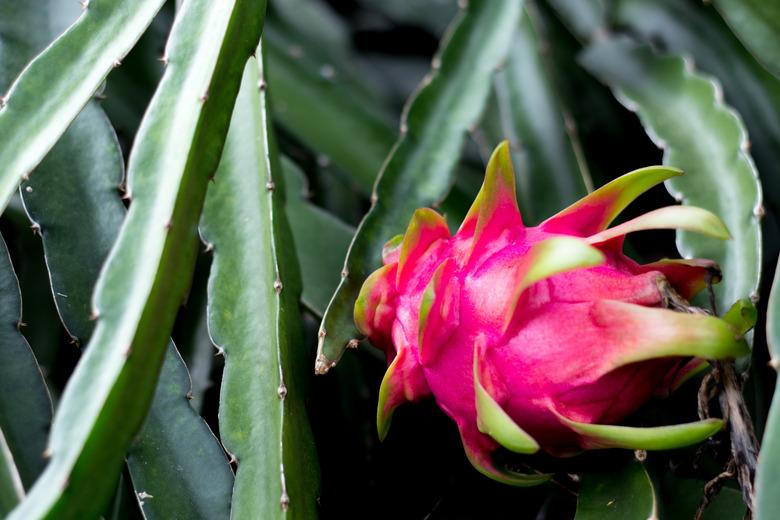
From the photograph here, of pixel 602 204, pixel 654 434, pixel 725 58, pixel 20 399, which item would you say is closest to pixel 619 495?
pixel 654 434

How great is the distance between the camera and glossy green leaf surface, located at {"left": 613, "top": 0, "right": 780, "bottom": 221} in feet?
2.52

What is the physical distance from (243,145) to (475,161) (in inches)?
13.8

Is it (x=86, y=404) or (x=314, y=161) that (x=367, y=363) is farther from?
(x=86, y=404)

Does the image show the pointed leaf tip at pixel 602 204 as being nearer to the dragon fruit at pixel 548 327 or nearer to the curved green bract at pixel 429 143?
the dragon fruit at pixel 548 327

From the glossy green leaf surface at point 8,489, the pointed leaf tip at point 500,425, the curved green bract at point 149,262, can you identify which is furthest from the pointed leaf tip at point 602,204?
the glossy green leaf surface at point 8,489

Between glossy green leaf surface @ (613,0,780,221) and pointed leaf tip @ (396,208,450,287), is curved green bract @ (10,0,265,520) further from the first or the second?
glossy green leaf surface @ (613,0,780,221)

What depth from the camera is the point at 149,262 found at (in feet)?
1.39

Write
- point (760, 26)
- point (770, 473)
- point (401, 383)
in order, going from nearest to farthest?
point (770, 473)
point (401, 383)
point (760, 26)

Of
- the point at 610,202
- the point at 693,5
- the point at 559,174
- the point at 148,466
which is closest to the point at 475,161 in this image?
the point at 559,174

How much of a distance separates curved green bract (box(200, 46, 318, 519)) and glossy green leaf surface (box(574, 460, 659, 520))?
178 mm

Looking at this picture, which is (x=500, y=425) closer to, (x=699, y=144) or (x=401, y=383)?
(x=401, y=383)

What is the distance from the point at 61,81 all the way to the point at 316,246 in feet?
0.83

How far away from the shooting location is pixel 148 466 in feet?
1.78

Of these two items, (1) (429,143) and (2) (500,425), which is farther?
(1) (429,143)
